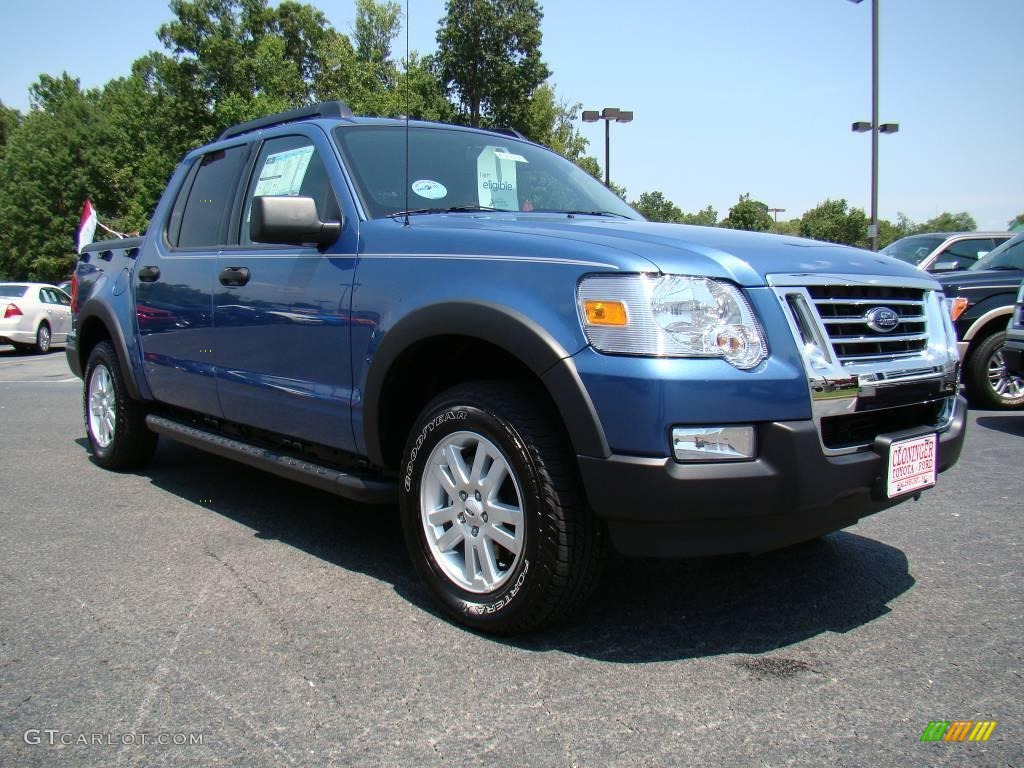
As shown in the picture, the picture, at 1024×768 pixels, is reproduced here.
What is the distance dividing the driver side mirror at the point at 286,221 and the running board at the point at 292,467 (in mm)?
937

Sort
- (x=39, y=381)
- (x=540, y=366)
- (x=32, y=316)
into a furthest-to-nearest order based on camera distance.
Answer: (x=32, y=316), (x=39, y=381), (x=540, y=366)

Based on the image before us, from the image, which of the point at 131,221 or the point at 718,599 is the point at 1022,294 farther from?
the point at 131,221

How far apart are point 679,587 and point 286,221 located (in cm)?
208

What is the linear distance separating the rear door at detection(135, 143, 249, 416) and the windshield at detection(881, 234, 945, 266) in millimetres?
9134

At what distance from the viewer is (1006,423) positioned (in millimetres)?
7656

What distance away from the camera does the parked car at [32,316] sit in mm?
18031

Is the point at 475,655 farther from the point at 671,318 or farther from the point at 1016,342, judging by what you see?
the point at 1016,342

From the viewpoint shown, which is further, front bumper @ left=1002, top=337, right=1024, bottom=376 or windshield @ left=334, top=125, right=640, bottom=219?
front bumper @ left=1002, top=337, right=1024, bottom=376

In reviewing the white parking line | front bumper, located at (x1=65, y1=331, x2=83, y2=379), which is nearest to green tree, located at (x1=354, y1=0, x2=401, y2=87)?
the white parking line

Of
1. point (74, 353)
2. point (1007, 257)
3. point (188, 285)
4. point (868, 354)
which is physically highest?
point (1007, 257)

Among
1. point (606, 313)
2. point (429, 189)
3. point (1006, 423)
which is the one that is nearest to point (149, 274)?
point (429, 189)

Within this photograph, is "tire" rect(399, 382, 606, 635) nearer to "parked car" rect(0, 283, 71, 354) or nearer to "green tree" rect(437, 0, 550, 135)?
"parked car" rect(0, 283, 71, 354)

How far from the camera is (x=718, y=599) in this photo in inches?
131

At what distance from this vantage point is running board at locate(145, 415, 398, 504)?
3369 mm
